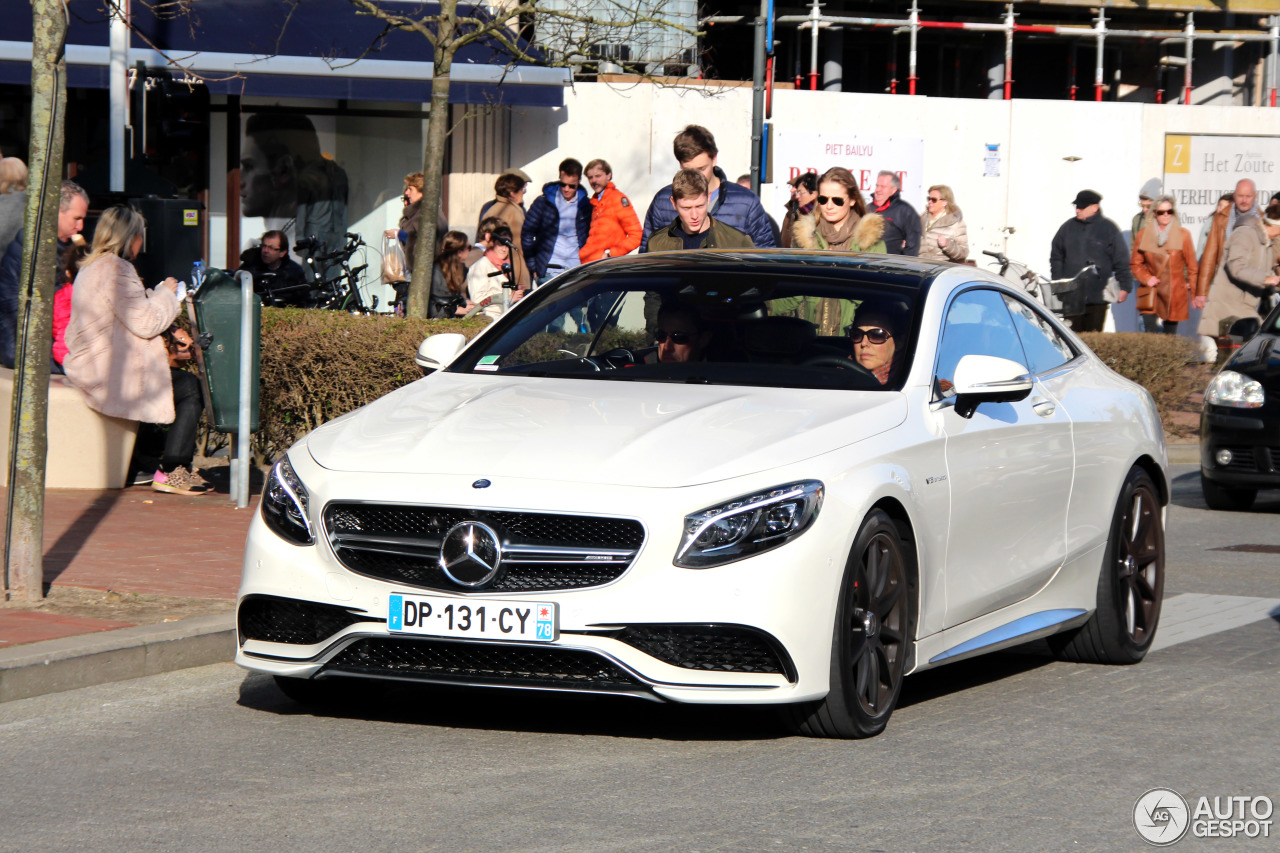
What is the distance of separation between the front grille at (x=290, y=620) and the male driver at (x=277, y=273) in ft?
39.7

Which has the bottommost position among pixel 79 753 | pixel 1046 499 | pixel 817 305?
pixel 79 753

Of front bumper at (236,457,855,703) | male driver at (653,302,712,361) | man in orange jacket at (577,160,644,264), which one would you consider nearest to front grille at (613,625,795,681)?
front bumper at (236,457,855,703)

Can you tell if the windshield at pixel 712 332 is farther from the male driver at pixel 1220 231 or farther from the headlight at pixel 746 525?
the male driver at pixel 1220 231

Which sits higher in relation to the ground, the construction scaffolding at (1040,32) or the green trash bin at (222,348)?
the construction scaffolding at (1040,32)

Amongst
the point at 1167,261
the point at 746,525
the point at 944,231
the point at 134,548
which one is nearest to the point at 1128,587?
the point at 746,525

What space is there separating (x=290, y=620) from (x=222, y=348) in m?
5.38

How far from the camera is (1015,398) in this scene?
6582 millimetres

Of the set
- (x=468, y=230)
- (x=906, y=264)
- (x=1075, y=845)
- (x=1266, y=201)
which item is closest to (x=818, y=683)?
(x=1075, y=845)

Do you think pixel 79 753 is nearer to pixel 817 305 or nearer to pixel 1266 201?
pixel 817 305

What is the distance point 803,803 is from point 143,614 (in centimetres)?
332

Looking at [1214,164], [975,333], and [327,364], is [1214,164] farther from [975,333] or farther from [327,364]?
[975,333]

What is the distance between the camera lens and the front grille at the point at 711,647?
5406 mm

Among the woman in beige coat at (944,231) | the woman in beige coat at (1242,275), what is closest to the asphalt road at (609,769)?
the woman in beige coat at (944,231)

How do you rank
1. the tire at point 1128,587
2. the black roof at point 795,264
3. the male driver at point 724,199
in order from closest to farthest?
the black roof at point 795,264 < the tire at point 1128,587 < the male driver at point 724,199
